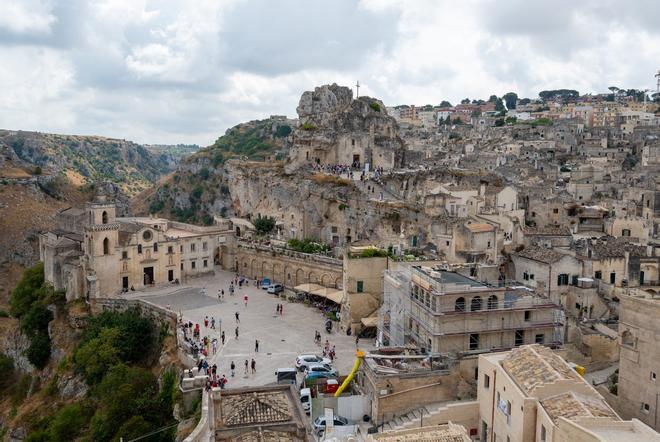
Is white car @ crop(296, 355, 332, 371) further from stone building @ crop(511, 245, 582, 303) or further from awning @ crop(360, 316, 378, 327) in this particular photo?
stone building @ crop(511, 245, 582, 303)

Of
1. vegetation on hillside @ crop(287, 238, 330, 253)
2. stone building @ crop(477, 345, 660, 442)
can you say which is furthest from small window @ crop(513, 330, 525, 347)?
vegetation on hillside @ crop(287, 238, 330, 253)

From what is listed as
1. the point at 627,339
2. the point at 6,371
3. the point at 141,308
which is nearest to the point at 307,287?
the point at 141,308

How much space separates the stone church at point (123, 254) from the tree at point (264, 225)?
19.0ft

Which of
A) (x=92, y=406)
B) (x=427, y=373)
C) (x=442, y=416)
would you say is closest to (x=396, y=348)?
(x=427, y=373)

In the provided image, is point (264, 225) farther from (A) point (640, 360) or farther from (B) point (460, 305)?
(A) point (640, 360)

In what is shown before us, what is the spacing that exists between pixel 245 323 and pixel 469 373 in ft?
55.3

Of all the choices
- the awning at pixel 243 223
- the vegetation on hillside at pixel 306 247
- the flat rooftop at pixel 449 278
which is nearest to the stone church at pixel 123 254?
the awning at pixel 243 223

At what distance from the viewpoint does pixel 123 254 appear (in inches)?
1945

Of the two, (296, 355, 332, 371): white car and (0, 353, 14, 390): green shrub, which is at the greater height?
(296, 355, 332, 371): white car

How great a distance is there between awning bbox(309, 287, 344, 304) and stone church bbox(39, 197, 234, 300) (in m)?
13.7

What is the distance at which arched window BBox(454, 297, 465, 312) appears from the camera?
30906 mm

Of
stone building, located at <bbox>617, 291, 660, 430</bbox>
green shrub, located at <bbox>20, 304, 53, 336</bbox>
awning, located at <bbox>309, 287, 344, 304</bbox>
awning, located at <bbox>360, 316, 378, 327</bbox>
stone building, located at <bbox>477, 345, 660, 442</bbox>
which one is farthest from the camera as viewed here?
green shrub, located at <bbox>20, 304, 53, 336</bbox>

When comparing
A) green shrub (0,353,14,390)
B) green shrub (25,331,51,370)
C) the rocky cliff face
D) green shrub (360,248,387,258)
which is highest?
the rocky cliff face

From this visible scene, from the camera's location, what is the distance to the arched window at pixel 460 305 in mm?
30906
